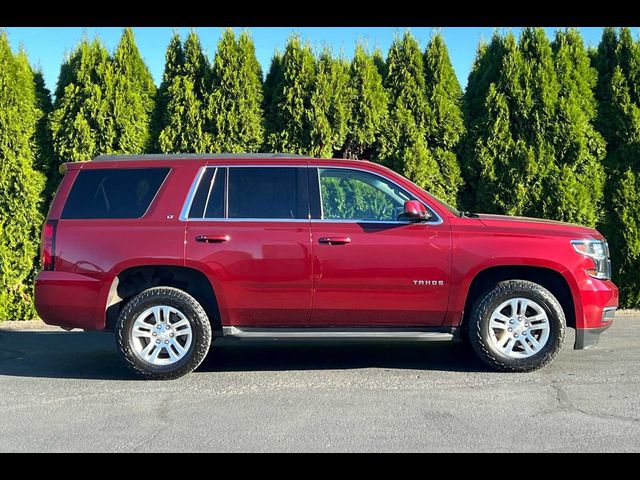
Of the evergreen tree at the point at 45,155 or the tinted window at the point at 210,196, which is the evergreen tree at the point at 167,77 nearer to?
the evergreen tree at the point at 45,155

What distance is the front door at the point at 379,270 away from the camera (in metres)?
5.99

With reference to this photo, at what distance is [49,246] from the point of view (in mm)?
6098

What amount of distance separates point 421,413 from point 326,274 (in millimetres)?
1573

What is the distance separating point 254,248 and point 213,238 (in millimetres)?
374

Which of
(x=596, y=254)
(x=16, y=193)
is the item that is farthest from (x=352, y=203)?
(x=16, y=193)

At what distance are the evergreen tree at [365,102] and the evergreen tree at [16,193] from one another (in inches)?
175

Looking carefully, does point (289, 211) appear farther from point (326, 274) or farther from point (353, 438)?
point (353, 438)

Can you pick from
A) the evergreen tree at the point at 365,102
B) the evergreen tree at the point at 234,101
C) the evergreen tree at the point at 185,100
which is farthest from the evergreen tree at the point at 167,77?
the evergreen tree at the point at 365,102

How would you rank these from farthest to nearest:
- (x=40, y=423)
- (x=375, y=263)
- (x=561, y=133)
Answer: (x=561, y=133), (x=375, y=263), (x=40, y=423)

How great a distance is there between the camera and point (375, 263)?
5.98 metres

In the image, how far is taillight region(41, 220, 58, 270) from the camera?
608 centimetres

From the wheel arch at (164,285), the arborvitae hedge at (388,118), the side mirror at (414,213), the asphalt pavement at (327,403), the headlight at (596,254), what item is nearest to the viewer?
the asphalt pavement at (327,403)

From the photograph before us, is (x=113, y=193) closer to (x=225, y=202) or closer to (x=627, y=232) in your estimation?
(x=225, y=202)

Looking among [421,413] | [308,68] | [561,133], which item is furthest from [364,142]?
[421,413]
